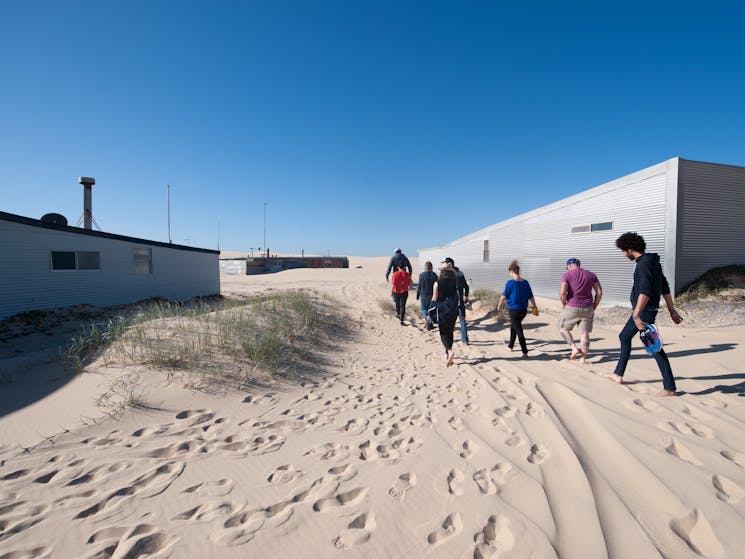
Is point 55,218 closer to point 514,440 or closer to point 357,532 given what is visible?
point 357,532

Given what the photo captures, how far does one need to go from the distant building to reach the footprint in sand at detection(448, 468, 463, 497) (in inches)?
1392

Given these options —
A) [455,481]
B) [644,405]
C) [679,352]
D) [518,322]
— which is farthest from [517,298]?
[455,481]

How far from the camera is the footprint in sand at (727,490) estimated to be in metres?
2.10

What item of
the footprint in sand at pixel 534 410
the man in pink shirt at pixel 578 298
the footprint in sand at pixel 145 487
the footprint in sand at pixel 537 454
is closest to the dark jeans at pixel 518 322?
the man in pink shirt at pixel 578 298

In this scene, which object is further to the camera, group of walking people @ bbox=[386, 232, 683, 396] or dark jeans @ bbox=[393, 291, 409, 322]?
dark jeans @ bbox=[393, 291, 409, 322]

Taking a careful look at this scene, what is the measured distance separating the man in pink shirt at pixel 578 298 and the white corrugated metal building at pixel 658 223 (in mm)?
6887

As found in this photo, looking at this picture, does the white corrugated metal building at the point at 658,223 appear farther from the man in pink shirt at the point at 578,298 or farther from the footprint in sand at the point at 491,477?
the footprint in sand at the point at 491,477

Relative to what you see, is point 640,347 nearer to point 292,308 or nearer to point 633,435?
point 633,435

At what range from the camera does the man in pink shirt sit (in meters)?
4.93

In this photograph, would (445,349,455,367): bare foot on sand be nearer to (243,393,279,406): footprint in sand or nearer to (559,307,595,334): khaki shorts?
(559,307,595,334): khaki shorts

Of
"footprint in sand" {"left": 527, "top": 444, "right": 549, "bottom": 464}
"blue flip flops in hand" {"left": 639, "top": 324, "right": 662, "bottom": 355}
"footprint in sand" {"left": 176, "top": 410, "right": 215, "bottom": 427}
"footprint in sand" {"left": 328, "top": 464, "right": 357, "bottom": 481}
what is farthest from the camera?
"blue flip flops in hand" {"left": 639, "top": 324, "right": 662, "bottom": 355}

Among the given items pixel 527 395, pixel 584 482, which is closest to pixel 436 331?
pixel 527 395

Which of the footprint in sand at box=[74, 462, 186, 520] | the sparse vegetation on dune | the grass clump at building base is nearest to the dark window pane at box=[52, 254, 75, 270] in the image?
the sparse vegetation on dune

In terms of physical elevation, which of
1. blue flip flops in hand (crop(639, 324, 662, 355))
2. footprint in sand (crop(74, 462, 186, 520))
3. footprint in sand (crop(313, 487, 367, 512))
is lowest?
footprint in sand (crop(74, 462, 186, 520))
